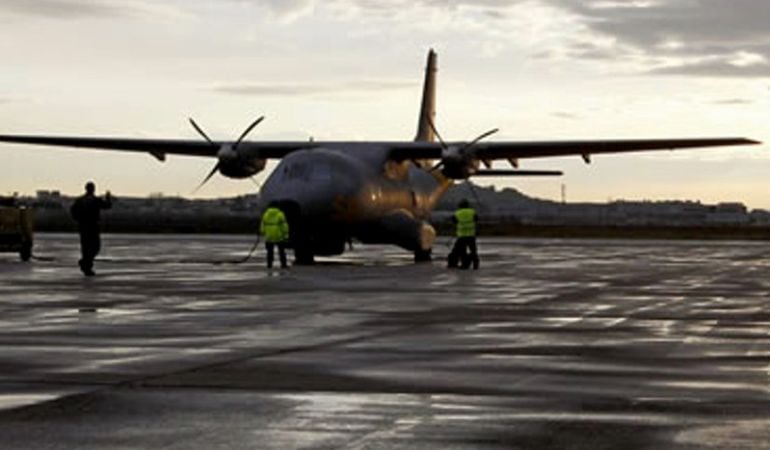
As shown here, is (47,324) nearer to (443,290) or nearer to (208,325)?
(208,325)

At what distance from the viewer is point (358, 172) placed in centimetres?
3891

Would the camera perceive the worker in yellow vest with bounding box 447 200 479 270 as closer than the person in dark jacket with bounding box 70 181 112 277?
No

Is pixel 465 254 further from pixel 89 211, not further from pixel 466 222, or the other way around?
pixel 89 211

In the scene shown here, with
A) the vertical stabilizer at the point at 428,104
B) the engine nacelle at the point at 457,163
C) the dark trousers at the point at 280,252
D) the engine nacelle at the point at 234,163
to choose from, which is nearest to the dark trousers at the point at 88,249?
the dark trousers at the point at 280,252

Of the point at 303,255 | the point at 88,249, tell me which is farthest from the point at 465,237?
the point at 88,249

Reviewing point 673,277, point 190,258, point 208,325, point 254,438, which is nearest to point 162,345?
point 208,325

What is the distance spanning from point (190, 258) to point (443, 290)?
17.1m

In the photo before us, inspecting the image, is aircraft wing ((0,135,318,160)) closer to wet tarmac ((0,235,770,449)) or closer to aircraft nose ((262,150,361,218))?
aircraft nose ((262,150,361,218))

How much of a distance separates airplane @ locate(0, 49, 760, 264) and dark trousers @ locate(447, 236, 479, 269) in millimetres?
3971

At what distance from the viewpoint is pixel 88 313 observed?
18375mm

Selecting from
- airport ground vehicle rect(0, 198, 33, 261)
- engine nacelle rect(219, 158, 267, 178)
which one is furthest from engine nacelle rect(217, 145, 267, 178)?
airport ground vehicle rect(0, 198, 33, 261)

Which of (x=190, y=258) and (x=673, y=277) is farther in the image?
(x=190, y=258)

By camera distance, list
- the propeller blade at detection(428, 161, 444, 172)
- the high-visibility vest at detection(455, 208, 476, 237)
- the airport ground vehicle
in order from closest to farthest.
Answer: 1. the high-visibility vest at detection(455, 208, 476, 237)
2. the airport ground vehicle
3. the propeller blade at detection(428, 161, 444, 172)

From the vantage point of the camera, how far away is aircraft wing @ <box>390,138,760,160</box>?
4250 cm
